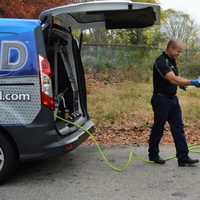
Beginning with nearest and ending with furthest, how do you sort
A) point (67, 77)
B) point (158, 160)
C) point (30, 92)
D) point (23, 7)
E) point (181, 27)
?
point (30, 92) → point (158, 160) → point (67, 77) → point (23, 7) → point (181, 27)

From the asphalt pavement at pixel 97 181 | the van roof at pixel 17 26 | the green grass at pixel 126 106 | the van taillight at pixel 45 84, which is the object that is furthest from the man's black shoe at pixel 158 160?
the green grass at pixel 126 106

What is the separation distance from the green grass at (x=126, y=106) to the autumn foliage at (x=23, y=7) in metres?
3.71

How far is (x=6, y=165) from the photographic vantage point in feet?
21.9

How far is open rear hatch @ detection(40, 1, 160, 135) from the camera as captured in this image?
691 cm

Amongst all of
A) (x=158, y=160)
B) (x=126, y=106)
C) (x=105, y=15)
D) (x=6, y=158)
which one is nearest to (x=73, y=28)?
(x=105, y=15)

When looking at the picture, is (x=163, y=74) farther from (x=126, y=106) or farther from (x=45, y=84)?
(x=126, y=106)

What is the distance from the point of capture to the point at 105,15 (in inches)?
303

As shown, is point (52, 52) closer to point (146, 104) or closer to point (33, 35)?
point (33, 35)

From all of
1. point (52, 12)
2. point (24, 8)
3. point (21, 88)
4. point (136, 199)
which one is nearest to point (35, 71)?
point (21, 88)

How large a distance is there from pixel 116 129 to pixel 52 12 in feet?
12.8

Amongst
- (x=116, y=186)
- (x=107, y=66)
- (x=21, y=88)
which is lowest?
(x=107, y=66)

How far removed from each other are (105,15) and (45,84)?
1.66 metres

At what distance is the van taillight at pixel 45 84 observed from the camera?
6.51 meters

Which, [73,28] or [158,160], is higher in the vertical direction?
[73,28]
